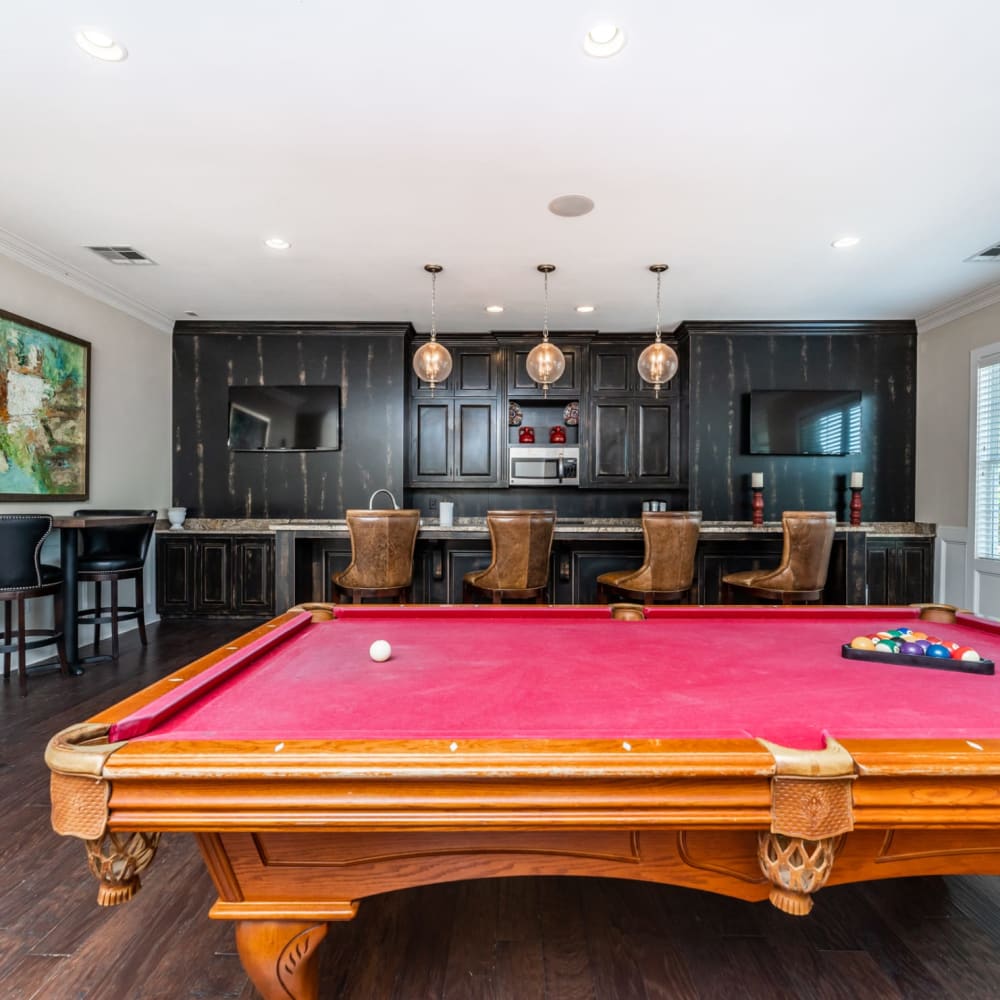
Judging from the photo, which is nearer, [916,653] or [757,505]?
[916,653]

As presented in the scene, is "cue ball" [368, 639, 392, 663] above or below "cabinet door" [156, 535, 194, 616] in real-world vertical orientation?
above

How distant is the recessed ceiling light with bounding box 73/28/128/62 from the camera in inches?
82.2

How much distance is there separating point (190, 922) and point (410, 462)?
189 inches

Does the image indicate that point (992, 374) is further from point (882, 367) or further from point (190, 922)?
point (190, 922)

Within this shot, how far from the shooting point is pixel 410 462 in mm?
6152

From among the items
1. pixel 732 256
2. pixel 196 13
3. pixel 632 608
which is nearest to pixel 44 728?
pixel 632 608

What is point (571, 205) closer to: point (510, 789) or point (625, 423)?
point (625, 423)

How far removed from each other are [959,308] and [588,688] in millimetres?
5601

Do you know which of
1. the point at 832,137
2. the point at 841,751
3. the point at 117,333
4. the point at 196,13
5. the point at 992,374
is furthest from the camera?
the point at 117,333

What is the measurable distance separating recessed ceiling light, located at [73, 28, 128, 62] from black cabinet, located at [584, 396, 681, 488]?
4.63 metres

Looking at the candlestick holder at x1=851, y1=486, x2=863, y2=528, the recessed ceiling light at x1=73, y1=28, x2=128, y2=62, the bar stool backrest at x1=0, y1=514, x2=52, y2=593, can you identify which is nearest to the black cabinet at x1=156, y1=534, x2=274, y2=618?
the bar stool backrest at x1=0, y1=514, x2=52, y2=593

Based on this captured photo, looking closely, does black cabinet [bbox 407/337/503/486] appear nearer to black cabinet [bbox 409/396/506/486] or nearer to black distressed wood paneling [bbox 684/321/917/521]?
black cabinet [bbox 409/396/506/486]

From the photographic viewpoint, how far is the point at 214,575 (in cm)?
561

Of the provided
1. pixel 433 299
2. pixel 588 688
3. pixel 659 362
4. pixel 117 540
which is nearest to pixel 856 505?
pixel 659 362
